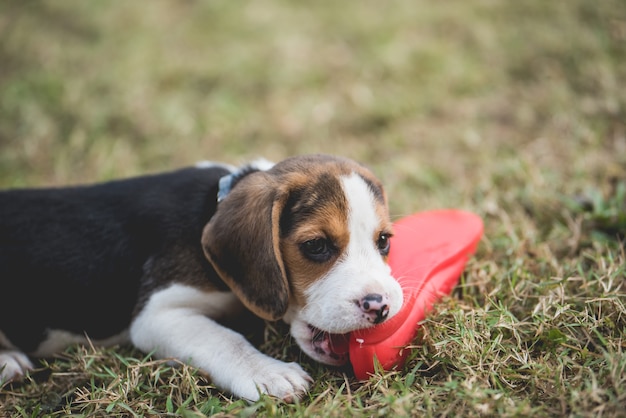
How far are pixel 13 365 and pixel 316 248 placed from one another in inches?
92.4

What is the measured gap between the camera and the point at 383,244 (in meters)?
4.03

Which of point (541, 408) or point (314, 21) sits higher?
point (314, 21)

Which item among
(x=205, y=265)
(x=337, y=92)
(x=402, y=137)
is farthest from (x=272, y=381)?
(x=337, y=92)

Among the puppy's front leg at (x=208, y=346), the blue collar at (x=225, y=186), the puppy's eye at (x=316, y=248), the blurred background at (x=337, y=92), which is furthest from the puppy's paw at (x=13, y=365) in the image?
the blurred background at (x=337, y=92)

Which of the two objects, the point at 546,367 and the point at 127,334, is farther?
the point at 127,334

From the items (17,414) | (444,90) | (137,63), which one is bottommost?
(17,414)

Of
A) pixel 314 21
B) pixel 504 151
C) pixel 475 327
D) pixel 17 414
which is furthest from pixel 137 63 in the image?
pixel 475 327

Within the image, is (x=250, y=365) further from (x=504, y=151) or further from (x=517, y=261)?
(x=504, y=151)

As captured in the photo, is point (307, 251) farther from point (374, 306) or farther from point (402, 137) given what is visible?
point (402, 137)

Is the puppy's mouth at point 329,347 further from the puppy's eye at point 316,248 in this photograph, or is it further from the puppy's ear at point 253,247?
the puppy's eye at point 316,248

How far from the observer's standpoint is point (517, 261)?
458 cm

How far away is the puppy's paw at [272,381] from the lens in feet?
11.5

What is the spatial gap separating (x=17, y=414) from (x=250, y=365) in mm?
1537

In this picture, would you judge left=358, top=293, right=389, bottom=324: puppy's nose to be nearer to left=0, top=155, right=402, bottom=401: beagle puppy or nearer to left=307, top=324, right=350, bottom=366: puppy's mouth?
left=0, top=155, right=402, bottom=401: beagle puppy
